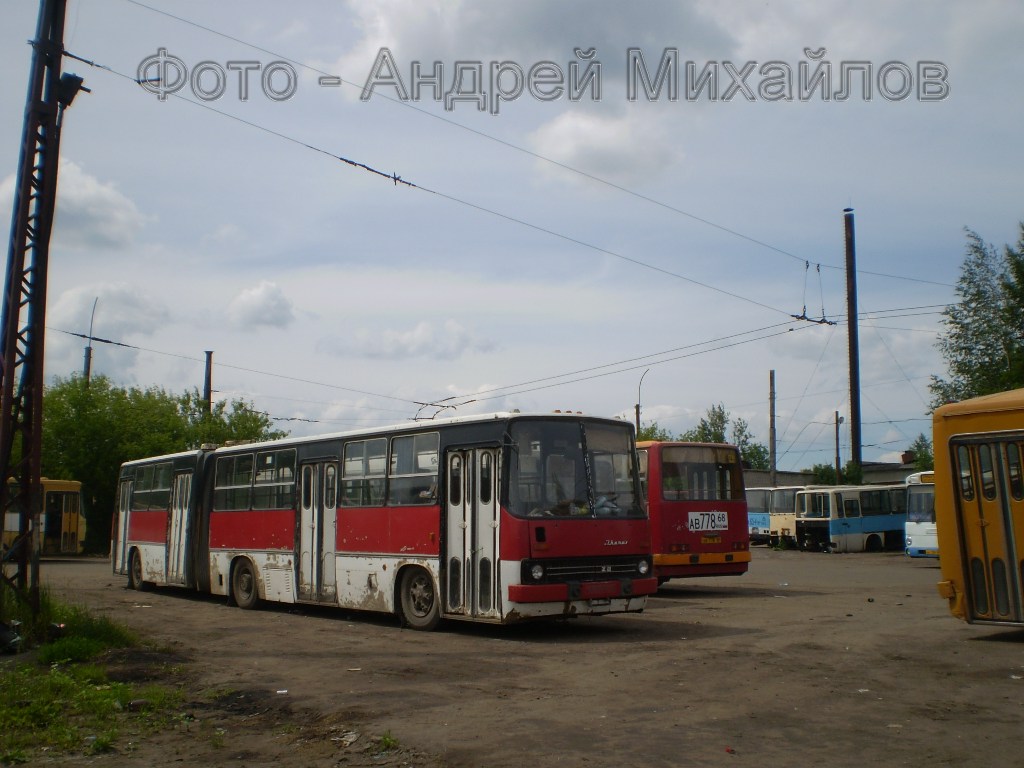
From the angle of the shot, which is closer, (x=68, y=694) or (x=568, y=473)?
(x=68, y=694)

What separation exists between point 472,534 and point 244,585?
7.02 meters

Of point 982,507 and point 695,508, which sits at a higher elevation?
point 695,508

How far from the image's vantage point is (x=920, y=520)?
30.8 meters

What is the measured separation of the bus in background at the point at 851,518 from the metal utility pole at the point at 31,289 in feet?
114

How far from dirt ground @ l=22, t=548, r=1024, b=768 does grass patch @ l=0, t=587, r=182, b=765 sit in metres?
0.33

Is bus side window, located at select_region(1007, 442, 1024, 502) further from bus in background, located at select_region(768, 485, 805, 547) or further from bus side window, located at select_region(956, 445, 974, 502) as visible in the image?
bus in background, located at select_region(768, 485, 805, 547)

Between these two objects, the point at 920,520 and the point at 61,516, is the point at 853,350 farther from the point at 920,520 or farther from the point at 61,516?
the point at 61,516

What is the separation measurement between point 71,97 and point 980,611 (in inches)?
474

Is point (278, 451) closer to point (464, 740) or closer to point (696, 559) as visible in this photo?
point (696, 559)

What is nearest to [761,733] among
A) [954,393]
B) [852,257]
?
[852,257]

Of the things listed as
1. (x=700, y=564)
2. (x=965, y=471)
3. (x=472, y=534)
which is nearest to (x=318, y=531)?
(x=472, y=534)

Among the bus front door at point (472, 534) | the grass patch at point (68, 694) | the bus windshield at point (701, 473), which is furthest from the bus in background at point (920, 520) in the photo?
the grass patch at point (68, 694)

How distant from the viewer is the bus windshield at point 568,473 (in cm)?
1284

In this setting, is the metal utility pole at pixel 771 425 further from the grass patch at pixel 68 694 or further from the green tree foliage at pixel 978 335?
the grass patch at pixel 68 694
